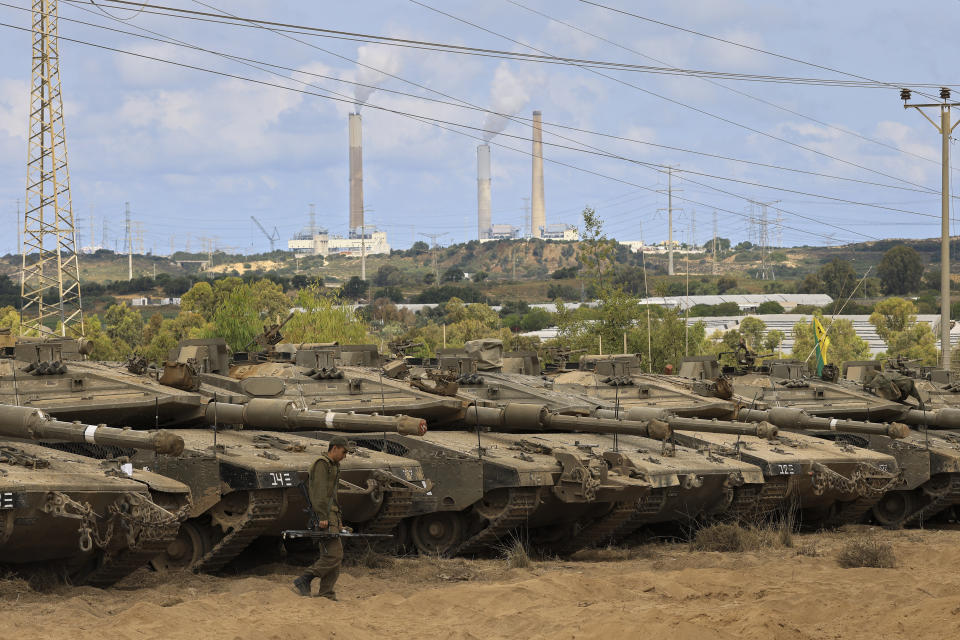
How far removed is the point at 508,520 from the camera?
51.5 feet

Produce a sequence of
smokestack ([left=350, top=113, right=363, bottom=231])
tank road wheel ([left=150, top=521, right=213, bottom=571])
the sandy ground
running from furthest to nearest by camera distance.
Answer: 1. smokestack ([left=350, top=113, right=363, bottom=231])
2. tank road wheel ([left=150, top=521, right=213, bottom=571])
3. the sandy ground

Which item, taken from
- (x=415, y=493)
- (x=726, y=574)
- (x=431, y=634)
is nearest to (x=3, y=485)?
Result: (x=431, y=634)

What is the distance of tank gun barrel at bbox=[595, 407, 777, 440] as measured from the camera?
55.2ft

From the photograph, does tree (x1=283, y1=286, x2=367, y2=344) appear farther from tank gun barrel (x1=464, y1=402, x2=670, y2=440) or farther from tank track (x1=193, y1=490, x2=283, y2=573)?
tank track (x1=193, y1=490, x2=283, y2=573)

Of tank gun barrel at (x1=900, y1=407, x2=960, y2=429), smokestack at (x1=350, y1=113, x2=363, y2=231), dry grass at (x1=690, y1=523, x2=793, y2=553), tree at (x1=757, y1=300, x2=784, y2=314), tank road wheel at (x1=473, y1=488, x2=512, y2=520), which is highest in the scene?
smokestack at (x1=350, y1=113, x2=363, y2=231)

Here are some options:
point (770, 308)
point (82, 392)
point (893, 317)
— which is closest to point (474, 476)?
point (82, 392)

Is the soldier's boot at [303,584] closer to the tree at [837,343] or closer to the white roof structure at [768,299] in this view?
the tree at [837,343]

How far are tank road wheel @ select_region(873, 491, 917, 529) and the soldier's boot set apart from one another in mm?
12707

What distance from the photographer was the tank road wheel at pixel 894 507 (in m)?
22.1

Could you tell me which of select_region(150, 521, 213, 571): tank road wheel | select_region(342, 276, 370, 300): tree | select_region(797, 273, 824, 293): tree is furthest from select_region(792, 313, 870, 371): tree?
select_region(150, 521, 213, 571): tank road wheel

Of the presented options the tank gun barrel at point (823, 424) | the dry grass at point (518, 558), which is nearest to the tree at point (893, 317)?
the tank gun barrel at point (823, 424)

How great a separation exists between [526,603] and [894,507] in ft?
39.2

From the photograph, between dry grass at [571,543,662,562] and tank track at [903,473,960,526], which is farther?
tank track at [903,473,960,526]

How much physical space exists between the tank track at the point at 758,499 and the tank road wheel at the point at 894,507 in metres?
3.95
